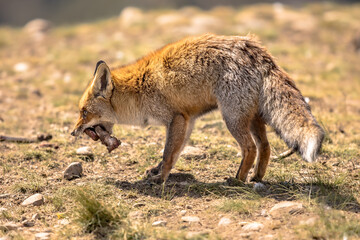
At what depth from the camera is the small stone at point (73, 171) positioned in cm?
609

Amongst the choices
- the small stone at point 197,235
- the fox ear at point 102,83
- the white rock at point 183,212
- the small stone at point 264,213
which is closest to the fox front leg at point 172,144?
the white rock at point 183,212

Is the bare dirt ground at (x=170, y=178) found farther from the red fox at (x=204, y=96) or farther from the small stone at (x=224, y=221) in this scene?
the red fox at (x=204, y=96)

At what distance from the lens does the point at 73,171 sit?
611cm

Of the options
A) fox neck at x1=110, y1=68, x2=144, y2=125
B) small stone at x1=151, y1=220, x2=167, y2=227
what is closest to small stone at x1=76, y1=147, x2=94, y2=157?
fox neck at x1=110, y1=68, x2=144, y2=125

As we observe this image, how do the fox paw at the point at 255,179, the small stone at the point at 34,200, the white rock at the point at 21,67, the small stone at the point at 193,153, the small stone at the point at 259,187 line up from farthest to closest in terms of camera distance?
the white rock at the point at 21,67 → the small stone at the point at 193,153 → the fox paw at the point at 255,179 → the small stone at the point at 259,187 → the small stone at the point at 34,200

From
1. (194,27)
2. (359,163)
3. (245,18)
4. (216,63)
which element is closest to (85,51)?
(194,27)

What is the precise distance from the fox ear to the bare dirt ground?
1133mm

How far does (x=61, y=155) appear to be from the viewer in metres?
6.96

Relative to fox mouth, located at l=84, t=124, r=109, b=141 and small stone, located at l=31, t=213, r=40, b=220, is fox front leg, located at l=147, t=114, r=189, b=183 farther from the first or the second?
small stone, located at l=31, t=213, r=40, b=220

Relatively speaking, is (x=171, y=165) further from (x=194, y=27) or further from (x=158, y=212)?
(x=194, y=27)

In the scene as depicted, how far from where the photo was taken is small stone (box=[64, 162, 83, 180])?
20.0ft

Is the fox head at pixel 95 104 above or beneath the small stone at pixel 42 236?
above

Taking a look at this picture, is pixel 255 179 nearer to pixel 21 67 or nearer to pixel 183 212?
pixel 183 212

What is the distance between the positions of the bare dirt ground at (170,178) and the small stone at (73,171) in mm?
129
